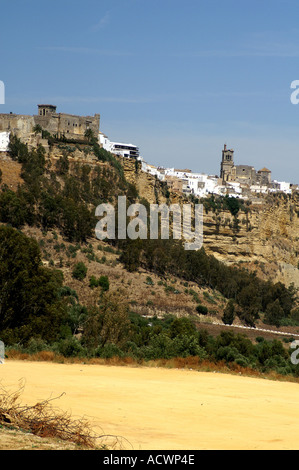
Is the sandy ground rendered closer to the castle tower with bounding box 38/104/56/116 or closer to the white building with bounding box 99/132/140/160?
the castle tower with bounding box 38/104/56/116

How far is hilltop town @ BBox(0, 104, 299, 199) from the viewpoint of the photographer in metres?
62.6

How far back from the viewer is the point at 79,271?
4547 centimetres

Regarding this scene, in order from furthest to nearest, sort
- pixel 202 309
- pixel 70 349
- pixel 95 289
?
pixel 202 309, pixel 95 289, pixel 70 349

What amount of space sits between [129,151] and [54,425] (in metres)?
74.0

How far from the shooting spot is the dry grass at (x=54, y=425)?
8.14m

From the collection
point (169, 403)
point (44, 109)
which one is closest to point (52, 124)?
point (44, 109)

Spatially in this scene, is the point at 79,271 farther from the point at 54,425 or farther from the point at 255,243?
the point at 54,425

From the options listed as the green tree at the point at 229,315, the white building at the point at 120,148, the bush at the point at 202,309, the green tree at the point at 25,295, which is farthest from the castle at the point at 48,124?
the green tree at the point at 25,295

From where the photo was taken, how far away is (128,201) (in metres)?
61.8

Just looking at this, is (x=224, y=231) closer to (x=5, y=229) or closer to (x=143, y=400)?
(x=5, y=229)

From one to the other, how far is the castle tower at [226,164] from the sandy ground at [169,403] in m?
98.4

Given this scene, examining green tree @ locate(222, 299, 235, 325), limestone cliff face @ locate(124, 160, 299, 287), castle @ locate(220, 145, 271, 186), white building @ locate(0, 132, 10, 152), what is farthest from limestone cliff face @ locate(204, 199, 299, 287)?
castle @ locate(220, 145, 271, 186)

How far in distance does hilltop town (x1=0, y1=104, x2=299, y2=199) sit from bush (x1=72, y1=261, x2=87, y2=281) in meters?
16.9
